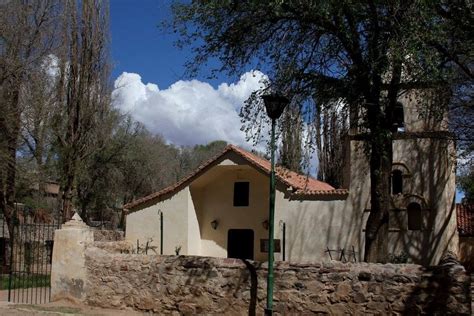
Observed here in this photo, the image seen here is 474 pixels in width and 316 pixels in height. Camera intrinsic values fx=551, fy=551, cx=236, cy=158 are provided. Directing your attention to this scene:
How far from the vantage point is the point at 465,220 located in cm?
3067

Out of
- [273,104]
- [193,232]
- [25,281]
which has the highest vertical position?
[273,104]

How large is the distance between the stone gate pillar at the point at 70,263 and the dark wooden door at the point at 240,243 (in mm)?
14622

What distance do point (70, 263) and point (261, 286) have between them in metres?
5.00

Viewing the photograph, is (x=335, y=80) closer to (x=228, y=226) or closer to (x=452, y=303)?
(x=452, y=303)

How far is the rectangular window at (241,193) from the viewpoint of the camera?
2752cm

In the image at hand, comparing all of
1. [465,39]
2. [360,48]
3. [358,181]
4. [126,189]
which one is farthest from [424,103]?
[126,189]

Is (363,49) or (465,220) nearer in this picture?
(363,49)

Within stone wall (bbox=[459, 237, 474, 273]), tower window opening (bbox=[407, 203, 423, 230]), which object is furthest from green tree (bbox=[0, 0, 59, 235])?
stone wall (bbox=[459, 237, 474, 273])

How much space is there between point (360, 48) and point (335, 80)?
89cm

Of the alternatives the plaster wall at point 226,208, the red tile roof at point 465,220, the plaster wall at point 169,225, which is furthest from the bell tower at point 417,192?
the plaster wall at point 169,225

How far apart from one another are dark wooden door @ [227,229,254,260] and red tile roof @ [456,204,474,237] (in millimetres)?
11049

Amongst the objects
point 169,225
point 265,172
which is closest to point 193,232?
point 169,225

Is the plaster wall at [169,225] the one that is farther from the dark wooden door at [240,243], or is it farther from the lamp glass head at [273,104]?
the lamp glass head at [273,104]

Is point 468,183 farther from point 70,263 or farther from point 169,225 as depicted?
point 70,263
